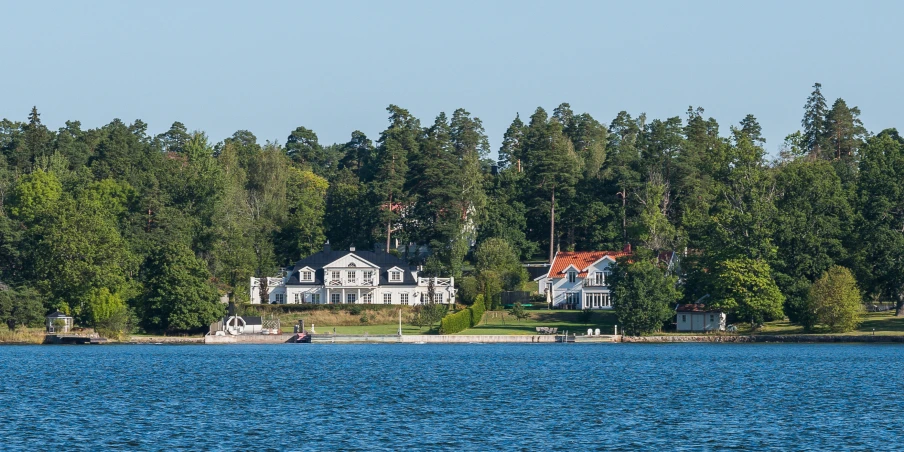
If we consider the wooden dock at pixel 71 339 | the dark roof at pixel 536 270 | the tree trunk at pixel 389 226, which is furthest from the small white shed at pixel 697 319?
the wooden dock at pixel 71 339

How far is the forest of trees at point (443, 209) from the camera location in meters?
92.7

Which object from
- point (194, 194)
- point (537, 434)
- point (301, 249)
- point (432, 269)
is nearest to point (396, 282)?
point (432, 269)

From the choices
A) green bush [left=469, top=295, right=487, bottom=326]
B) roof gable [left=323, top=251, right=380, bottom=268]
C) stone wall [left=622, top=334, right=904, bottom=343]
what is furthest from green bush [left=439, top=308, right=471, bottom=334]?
roof gable [left=323, top=251, right=380, bottom=268]

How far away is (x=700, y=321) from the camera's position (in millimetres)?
96812

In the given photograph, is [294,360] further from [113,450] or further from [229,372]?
[113,450]

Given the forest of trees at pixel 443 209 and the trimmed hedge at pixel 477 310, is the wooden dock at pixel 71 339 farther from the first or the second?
the trimmed hedge at pixel 477 310

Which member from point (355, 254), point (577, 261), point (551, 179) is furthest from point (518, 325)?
point (551, 179)

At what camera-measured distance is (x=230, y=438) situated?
3662 cm

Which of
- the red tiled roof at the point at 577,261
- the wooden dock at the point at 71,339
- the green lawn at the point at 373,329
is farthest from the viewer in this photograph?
the red tiled roof at the point at 577,261

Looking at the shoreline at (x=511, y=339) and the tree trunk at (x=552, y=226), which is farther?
the tree trunk at (x=552, y=226)

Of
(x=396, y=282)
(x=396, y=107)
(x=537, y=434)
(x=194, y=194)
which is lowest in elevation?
(x=537, y=434)

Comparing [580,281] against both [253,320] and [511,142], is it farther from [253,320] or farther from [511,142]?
[511,142]

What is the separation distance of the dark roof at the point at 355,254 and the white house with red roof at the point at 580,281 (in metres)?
12.9

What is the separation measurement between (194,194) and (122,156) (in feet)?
64.3
